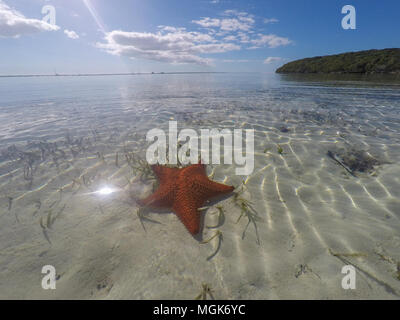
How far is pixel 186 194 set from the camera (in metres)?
2.39

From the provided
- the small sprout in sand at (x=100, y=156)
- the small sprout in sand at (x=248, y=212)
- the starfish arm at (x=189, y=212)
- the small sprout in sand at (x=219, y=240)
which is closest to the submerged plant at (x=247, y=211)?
the small sprout in sand at (x=248, y=212)

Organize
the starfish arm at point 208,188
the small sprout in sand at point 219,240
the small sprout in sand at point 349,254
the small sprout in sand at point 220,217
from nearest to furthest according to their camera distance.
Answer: the small sprout in sand at point 349,254
the small sprout in sand at point 219,240
the small sprout in sand at point 220,217
the starfish arm at point 208,188

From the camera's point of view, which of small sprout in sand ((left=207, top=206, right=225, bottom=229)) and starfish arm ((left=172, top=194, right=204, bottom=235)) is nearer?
starfish arm ((left=172, top=194, right=204, bottom=235))

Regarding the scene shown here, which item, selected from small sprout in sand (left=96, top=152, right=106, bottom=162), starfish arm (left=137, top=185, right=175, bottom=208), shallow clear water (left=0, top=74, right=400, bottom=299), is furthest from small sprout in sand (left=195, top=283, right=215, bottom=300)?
small sprout in sand (left=96, top=152, right=106, bottom=162)

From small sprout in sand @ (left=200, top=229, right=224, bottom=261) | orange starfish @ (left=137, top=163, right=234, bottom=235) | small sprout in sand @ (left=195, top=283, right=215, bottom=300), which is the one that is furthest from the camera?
orange starfish @ (left=137, top=163, right=234, bottom=235)

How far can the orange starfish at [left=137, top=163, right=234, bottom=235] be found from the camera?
2.25 m

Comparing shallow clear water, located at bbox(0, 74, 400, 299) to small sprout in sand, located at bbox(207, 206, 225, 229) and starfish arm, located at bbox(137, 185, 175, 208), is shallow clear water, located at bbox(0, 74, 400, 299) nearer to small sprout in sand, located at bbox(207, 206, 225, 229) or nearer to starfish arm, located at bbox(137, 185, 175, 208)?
small sprout in sand, located at bbox(207, 206, 225, 229)

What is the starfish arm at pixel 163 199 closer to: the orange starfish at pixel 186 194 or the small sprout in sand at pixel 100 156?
the orange starfish at pixel 186 194

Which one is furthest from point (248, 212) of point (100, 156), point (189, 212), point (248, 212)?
point (100, 156)

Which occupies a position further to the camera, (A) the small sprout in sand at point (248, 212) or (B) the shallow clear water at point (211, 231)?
(A) the small sprout in sand at point (248, 212)

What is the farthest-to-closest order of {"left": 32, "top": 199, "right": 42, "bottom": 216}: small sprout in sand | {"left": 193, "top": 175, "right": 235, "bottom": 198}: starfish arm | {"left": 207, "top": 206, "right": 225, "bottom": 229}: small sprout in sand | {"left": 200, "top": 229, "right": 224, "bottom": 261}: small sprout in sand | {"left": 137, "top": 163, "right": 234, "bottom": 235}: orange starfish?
1. {"left": 32, "top": 199, "right": 42, "bottom": 216}: small sprout in sand
2. {"left": 193, "top": 175, "right": 235, "bottom": 198}: starfish arm
3. {"left": 207, "top": 206, "right": 225, "bottom": 229}: small sprout in sand
4. {"left": 137, "top": 163, "right": 234, "bottom": 235}: orange starfish
5. {"left": 200, "top": 229, "right": 224, "bottom": 261}: small sprout in sand

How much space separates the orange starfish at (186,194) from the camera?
2.25 meters

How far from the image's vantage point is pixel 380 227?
2.33 metres
